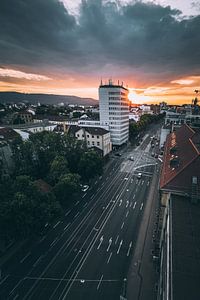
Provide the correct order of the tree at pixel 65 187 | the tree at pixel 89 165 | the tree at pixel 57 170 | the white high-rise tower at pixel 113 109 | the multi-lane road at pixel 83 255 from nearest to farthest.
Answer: the multi-lane road at pixel 83 255 < the tree at pixel 65 187 < the tree at pixel 57 170 < the tree at pixel 89 165 < the white high-rise tower at pixel 113 109

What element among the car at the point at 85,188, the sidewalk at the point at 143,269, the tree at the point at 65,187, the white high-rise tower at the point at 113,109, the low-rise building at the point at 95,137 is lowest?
the sidewalk at the point at 143,269

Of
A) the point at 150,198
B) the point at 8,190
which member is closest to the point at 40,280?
the point at 8,190

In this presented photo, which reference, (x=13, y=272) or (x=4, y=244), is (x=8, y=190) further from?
(x=13, y=272)

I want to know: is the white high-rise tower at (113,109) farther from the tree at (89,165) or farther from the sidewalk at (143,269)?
the sidewalk at (143,269)

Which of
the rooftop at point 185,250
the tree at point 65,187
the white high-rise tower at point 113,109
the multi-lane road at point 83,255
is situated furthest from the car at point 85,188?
the white high-rise tower at point 113,109

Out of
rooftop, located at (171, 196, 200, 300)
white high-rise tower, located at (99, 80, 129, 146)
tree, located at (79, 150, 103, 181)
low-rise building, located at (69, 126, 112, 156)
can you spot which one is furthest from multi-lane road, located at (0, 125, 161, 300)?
white high-rise tower, located at (99, 80, 129, 146)

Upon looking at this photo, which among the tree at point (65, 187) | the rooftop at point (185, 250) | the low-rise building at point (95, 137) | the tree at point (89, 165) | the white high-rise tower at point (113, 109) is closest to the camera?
the rooftop at point (185, 250)

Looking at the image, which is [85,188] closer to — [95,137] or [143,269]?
[143,269]

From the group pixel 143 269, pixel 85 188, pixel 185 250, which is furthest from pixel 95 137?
pixel 185 250
